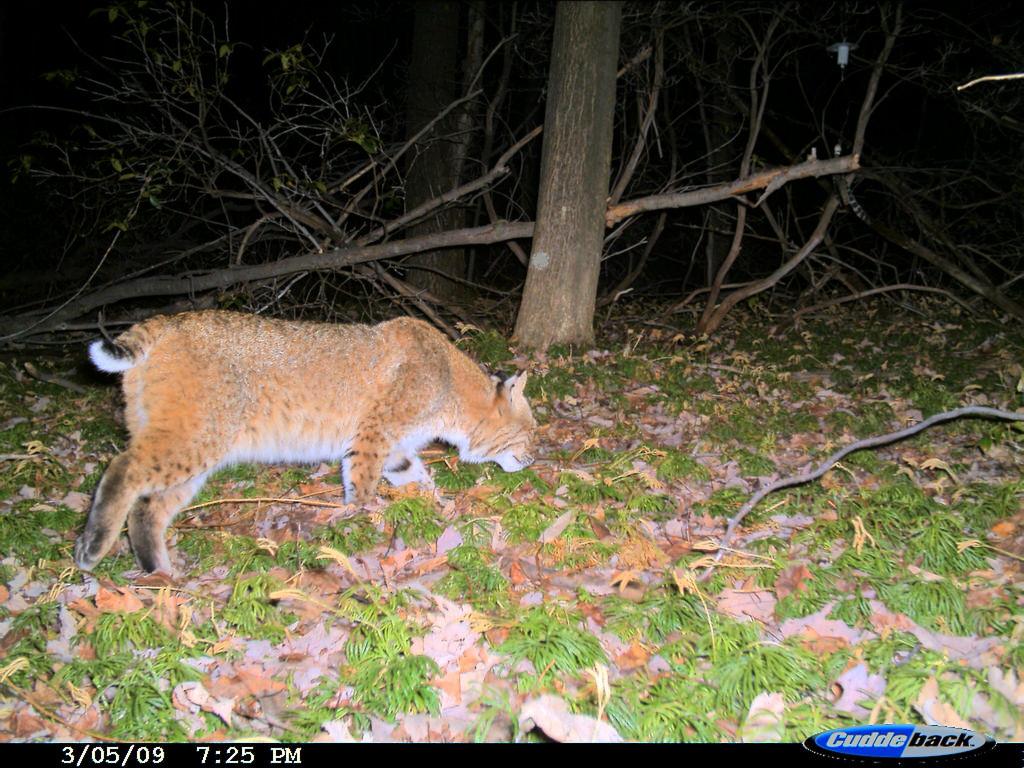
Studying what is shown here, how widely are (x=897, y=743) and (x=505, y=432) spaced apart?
3879 mm

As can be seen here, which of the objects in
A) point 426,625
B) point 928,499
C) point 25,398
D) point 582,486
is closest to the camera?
point 426,625

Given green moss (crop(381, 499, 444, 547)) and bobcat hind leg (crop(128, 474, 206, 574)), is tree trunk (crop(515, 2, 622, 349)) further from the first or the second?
bobcat hind leg (crop(128, 474, 206, 574))

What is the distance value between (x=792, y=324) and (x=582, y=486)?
23.4ft

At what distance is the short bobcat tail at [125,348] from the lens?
5.00 metres

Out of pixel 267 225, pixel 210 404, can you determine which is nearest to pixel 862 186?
pixel 267 225

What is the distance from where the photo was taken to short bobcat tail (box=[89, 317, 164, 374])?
16.4 feet

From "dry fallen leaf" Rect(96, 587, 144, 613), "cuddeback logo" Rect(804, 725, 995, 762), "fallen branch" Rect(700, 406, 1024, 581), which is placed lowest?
"dry fallen leaf" Rect(96, 587, 144, 613)

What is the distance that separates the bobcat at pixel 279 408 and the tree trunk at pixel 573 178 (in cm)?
246

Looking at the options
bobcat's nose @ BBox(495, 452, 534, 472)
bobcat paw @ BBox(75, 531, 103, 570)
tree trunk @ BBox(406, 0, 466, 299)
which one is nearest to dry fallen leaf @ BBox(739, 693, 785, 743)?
bobcat's nose @ BBox(495, 452, 534, 472)

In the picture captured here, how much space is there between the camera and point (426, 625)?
13.1ft

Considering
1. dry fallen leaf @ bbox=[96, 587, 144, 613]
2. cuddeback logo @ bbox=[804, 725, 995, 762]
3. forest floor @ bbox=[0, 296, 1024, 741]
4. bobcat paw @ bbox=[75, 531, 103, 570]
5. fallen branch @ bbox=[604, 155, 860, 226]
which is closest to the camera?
cuddeback logo @ bbox=[804, 725, 995, 762]

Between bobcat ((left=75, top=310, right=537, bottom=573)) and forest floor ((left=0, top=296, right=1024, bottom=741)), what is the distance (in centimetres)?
28

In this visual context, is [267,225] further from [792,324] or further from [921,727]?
[921,727]

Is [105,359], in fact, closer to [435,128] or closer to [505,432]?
[505,432]
